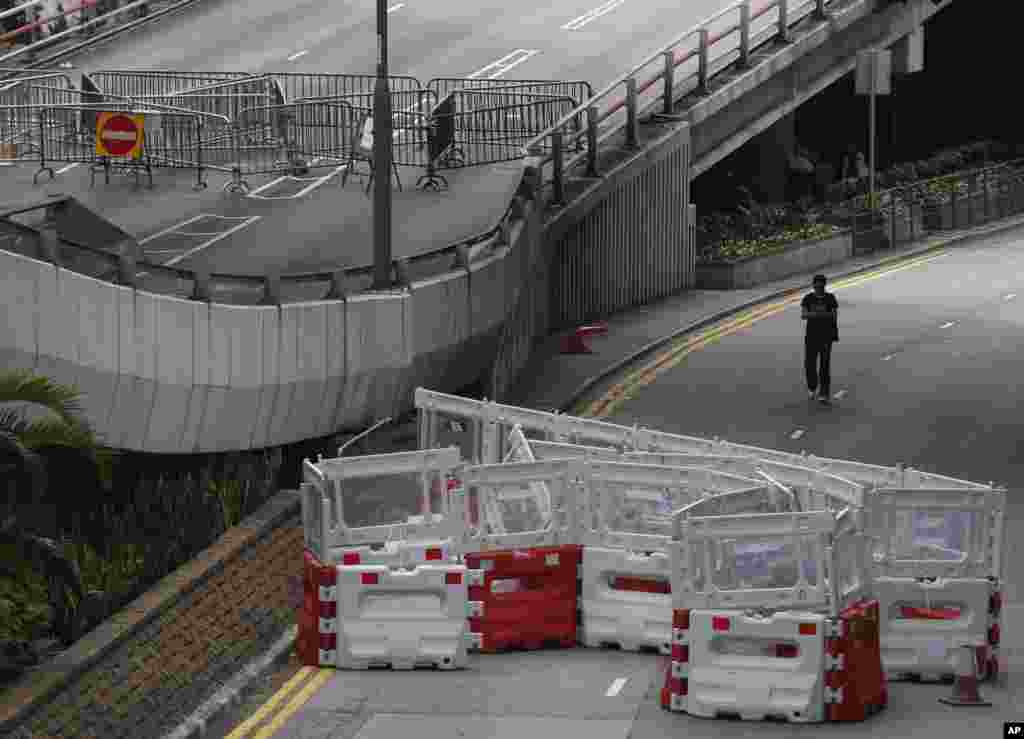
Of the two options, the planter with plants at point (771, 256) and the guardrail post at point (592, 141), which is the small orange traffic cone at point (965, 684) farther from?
the planter with plants at point (771, 256)

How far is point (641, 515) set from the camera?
18922 millimetres

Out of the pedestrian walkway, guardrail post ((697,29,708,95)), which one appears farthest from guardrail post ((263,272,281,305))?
guardrail post ((697,29,708,95))

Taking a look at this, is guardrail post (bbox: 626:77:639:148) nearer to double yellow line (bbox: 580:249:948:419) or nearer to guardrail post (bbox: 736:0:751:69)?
double yellow line (bbox: 580:249:948:419)

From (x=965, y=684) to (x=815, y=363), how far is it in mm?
Answer: 13409

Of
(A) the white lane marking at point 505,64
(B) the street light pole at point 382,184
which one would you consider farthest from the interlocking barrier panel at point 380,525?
(A) the white lane marking at point 505,64

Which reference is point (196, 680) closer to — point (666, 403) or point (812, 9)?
point (666, 403)

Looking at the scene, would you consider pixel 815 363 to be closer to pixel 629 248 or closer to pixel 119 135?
pixel 629 248

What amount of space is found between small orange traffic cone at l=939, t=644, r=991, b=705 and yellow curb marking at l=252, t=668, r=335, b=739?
447cm

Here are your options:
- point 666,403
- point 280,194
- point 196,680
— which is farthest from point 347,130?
point 196,680

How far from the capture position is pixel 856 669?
53.3 feet

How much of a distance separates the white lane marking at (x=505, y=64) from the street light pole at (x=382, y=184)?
20.5m

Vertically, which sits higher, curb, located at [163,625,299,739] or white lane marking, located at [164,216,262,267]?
white lane marking, located at [164,216,262,267]

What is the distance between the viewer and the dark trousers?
29500 millimetres

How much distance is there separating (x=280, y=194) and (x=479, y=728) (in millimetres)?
20754
